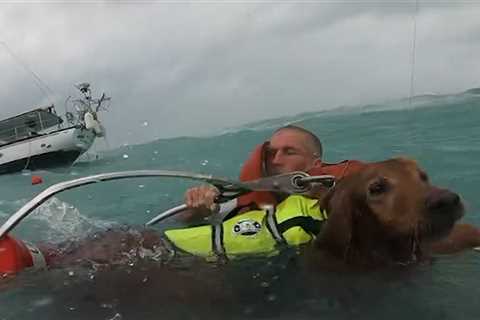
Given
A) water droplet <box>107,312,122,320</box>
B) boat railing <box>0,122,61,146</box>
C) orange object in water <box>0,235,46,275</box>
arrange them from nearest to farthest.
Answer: water droplet <box>107,312,122,320</box> < orange object in water <box>0,235,46,275</box> < boat railing <box>0,122,61,146</box>

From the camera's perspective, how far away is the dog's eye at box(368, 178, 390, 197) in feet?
13.0

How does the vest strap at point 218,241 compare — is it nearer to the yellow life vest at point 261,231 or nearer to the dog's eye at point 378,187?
the yellow life vest at point 261,231

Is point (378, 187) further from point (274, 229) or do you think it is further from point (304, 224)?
point (274, 229)

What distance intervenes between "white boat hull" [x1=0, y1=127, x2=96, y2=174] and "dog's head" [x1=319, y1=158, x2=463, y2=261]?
27.2m

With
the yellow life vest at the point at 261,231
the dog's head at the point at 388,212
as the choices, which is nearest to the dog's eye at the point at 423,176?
the dog's head at the point at 388,212

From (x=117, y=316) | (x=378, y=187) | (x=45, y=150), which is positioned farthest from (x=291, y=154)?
(x=45, y=150)

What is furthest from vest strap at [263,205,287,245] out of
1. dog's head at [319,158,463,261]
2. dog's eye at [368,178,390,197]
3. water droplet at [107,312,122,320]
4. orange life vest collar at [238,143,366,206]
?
water droplet at [107,312,122,320]

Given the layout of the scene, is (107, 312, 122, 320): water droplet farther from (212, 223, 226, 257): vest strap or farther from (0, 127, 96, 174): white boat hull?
(0, 127, 96, 174): white boat hull

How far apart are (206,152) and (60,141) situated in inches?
609

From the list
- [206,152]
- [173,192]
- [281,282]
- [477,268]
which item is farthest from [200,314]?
[206,152]

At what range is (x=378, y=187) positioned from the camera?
3.99m

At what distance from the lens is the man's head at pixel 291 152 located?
5578 mm

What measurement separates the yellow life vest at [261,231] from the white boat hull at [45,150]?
26274mm

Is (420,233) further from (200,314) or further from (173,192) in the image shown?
(173,192)
